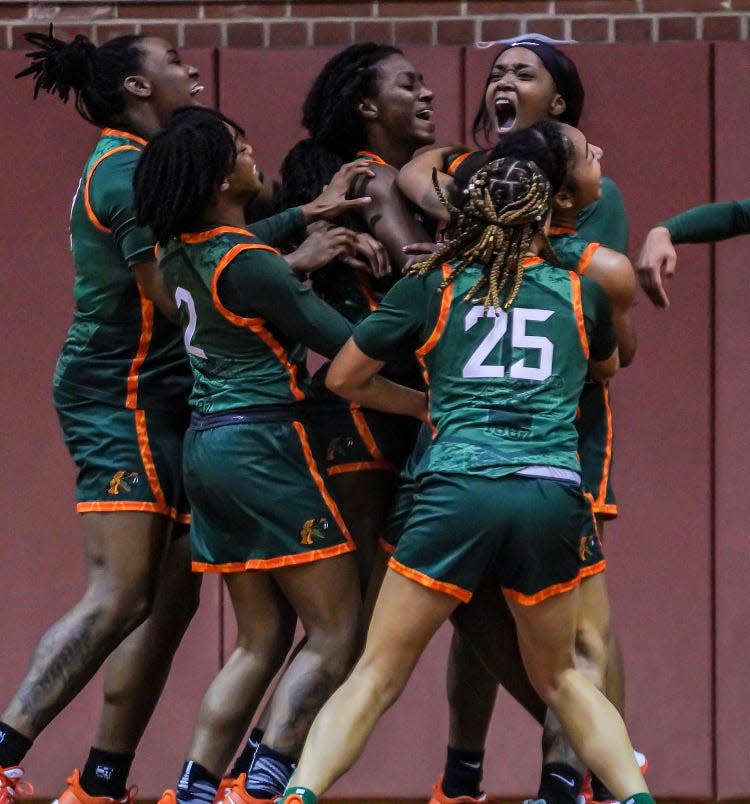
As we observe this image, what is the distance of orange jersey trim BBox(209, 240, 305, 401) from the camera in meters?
4.09

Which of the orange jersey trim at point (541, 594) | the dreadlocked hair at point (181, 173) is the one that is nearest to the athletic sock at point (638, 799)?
the orange jersey trim at point (541, 594)

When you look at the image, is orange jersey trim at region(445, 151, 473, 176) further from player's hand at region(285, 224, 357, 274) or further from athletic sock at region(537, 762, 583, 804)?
athletic sock at region(537, 762, 583, 804)

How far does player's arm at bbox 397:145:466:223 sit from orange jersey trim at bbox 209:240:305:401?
0.42m

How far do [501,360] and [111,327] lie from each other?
1.23 meters

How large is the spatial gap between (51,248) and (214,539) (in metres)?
2.08

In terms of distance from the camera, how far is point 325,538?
417 centimetres

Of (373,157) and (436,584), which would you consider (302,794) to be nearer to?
(436,584)

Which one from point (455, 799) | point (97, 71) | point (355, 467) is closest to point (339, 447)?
point (355, 467)

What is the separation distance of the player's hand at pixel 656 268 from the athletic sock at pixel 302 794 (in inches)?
58.3

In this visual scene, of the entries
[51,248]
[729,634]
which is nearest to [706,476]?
[729,634]

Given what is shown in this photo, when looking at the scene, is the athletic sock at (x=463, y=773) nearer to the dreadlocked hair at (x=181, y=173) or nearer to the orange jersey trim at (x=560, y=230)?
the orange jersey trim at (x=560, y=230)

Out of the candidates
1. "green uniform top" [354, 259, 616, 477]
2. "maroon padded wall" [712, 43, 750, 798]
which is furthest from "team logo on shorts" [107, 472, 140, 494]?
"maroon padded wall" [712, 43, 750, 798]

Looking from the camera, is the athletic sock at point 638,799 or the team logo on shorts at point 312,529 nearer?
the athletic sock at point 638,799

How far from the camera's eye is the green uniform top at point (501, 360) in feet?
12.5
